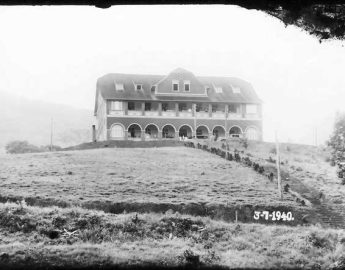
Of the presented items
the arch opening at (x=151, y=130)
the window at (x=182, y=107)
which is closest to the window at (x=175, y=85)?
the window at (x=182, y=107)

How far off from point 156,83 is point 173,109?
3.61 m

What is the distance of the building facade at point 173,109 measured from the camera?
165ft

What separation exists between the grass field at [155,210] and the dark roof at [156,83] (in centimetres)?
1089

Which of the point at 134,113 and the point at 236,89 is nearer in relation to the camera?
the point at 134,113

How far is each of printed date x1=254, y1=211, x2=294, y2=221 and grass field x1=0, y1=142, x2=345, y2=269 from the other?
0.33 metres

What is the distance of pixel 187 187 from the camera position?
29.8 m

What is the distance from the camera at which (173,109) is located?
51875 millimetres

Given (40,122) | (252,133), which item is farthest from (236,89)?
(40,122)

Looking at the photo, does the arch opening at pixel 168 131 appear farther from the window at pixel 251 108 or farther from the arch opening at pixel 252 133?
the window at pixel 251 108

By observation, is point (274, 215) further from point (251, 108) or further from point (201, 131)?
point (251, 108)

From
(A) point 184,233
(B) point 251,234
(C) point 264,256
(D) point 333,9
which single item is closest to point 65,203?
(A) point 184,233

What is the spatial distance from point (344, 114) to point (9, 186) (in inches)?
856

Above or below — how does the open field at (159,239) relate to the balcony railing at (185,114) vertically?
below

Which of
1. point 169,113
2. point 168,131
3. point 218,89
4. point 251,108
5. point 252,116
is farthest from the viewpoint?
point 218,89
